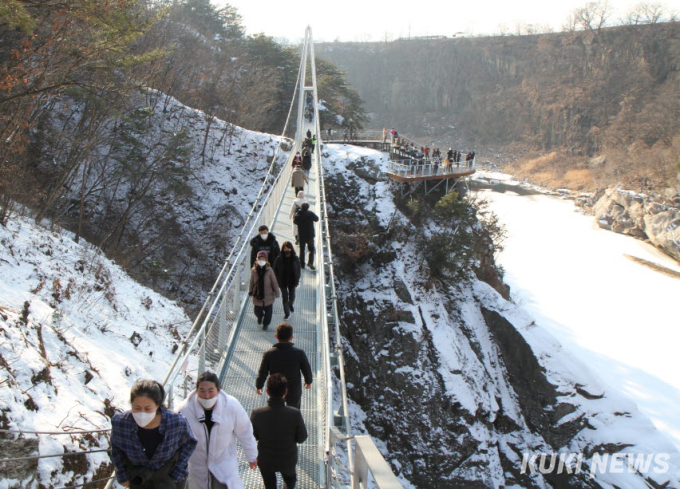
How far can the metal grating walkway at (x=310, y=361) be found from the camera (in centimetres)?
408

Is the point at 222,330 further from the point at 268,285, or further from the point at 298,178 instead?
the point at 298,178

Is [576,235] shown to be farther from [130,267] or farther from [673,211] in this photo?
[130,267]

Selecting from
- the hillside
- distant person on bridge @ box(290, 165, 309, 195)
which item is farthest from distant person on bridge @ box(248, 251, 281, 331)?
the hillside

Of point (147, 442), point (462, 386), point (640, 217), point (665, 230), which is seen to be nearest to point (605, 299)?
point (665, 230)

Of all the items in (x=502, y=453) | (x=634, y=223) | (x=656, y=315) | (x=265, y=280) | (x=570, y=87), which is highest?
(x=570, y=87)

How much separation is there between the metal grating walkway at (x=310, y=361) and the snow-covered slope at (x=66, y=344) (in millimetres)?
1395

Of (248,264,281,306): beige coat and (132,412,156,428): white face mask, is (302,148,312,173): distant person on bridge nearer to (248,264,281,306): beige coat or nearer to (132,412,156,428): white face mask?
(248,264,281,306): beige coat

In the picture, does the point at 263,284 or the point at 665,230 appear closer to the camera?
Result: the point at 263,284

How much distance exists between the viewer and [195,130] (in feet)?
68.2

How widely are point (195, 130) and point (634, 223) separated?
1266 inches

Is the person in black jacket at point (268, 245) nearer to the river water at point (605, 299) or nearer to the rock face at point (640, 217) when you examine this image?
the river water at point (605, 299)

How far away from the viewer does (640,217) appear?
35.0 meters

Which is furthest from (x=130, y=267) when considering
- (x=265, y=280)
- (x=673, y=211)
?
(x=673, y=211)

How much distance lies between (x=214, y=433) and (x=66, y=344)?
12.9 feet
